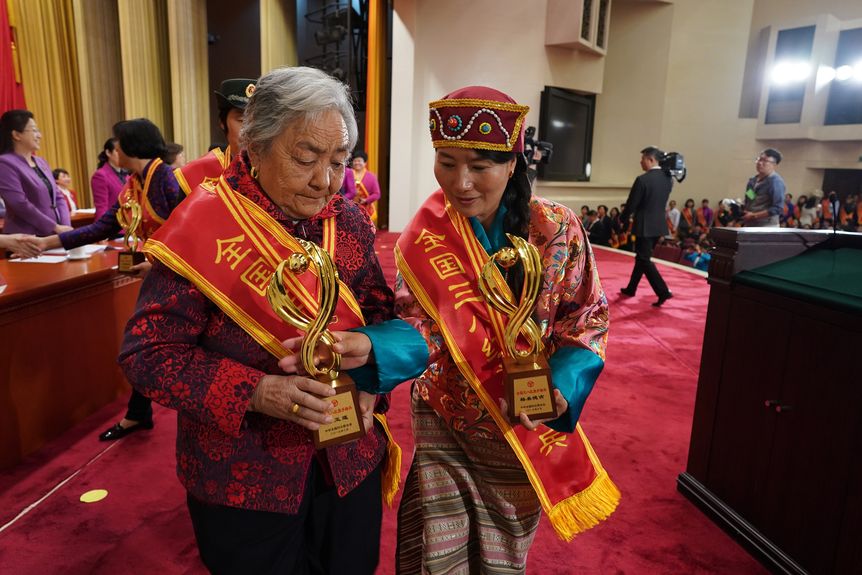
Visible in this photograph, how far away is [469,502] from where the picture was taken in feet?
3.90

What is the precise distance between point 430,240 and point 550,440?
1.56ft

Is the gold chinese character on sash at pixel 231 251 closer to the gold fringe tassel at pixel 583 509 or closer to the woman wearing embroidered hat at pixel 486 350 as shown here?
the woman wearing embroidered hat at pixel 486 350

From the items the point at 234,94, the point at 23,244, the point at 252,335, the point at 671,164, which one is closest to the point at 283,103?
the point at 252,335

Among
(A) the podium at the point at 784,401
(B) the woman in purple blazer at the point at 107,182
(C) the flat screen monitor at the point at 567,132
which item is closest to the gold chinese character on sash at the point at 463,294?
(A) the podium at the point at 784,401

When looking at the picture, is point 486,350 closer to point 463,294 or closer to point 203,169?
point 463,294

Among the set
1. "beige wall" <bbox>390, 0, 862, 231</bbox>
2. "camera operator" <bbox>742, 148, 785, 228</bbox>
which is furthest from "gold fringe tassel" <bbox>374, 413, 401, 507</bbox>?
"beige wall" <bbox>390, 0, 862, 231</bbox>

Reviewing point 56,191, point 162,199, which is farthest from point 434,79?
point 162,199

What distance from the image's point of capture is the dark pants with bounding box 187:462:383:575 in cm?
88

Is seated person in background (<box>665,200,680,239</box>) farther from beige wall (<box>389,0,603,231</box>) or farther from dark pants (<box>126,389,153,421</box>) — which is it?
dark pants (<box>126,389,153,421</box>)

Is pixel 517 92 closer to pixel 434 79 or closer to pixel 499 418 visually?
pixel 434 79

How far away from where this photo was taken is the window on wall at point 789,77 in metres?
11.6

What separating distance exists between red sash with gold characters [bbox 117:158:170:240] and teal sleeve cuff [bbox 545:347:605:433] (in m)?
1.58

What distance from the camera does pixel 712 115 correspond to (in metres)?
11.5

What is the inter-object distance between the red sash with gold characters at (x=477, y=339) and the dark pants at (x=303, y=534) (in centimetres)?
28
